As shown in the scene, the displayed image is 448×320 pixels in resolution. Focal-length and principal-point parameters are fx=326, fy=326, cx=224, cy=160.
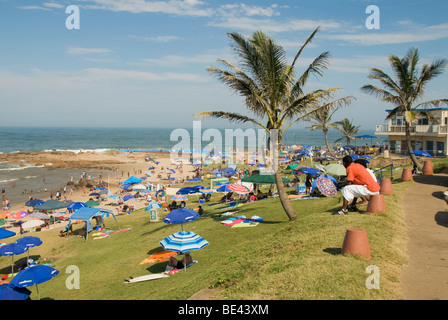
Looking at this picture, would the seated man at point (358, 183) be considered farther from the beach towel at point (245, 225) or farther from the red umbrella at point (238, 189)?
the red umbrella at point (238, 189)

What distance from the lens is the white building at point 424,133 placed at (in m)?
31.0

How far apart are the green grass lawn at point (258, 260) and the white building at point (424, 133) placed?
19.8 m

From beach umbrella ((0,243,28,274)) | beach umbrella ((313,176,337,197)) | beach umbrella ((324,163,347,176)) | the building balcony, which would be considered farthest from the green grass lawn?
the building balcony

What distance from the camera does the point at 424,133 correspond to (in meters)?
32.6

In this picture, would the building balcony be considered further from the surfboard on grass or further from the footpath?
the surfboard on grass

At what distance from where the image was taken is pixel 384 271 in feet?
20.3

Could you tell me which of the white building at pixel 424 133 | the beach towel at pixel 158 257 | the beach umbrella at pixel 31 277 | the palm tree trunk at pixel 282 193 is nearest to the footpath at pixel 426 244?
the palm tree trunk at pixel 282 193

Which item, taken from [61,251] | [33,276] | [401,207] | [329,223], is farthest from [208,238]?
[61,251]

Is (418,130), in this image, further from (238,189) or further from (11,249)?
(11,249)

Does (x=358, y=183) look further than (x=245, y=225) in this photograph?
No

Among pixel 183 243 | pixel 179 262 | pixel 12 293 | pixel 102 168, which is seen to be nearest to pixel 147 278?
pixel 179 262

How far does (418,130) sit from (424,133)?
2.79 ft

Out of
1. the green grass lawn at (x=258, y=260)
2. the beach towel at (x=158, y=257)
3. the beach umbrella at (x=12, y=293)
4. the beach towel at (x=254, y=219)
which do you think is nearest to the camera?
the green grass lawn at (x=258, y=260)
